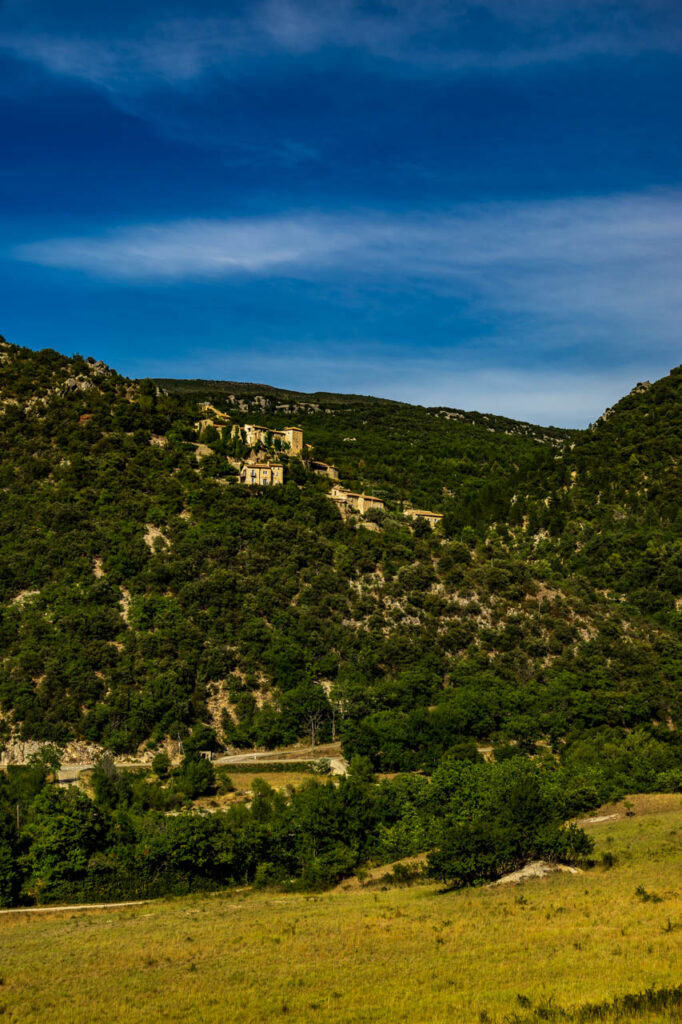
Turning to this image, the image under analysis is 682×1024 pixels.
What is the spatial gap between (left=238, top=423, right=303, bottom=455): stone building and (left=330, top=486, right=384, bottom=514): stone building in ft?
38.6

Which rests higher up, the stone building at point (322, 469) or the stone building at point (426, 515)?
the stone building at point (322, 469)

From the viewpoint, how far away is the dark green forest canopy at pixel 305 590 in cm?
5797

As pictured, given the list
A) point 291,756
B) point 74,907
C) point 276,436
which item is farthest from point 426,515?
point 74,907

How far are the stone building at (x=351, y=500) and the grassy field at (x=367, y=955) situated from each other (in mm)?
64341

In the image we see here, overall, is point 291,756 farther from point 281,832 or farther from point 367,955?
point 367,955

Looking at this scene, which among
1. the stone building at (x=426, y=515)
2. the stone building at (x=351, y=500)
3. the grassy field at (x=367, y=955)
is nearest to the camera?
the grassy field at (x=367, y=955)

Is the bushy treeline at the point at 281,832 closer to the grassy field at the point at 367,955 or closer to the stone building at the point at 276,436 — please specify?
the grassy field at the point at 367,955

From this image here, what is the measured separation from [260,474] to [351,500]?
37.3ft

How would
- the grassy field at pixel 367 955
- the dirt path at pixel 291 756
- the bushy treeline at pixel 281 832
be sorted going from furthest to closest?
1. the dirt path at pixel 291 756
2. the bushy treeline at pixel 281 832
3. the grassy field at pixel 367 955

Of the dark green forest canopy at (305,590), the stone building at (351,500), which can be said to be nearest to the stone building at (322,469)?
the dark green forest canopy at (305,590)

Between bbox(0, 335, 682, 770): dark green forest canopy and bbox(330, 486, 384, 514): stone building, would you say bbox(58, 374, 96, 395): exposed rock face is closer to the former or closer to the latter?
bbox(0, 335, 682, 770): dark green forest canopy

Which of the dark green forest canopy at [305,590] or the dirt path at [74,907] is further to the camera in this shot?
the dark green forest canopy at [305,590]

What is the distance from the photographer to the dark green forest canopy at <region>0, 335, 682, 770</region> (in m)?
58.0

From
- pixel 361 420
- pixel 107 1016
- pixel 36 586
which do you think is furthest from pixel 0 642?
pixel 361 420
